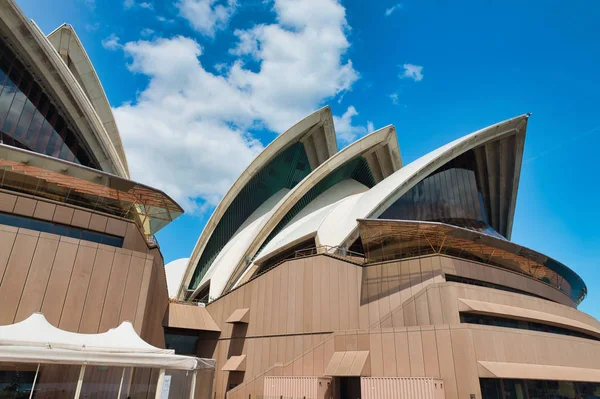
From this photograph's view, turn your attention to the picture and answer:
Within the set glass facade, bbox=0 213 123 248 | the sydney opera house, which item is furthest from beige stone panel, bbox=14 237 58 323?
glass facade, bbox=0 213 123 248

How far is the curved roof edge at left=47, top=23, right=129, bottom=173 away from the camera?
2522 centimetres

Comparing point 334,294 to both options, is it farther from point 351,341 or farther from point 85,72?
point 85,72

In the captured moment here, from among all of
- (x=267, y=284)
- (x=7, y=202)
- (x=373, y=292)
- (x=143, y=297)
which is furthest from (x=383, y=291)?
(x=7, y=202)

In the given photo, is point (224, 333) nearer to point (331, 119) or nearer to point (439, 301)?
point (439, 301)

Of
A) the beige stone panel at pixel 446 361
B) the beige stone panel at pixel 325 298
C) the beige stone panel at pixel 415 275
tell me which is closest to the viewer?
the beige stone panel at pixel 446 361

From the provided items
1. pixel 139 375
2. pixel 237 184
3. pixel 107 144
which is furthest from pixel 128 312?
pixel 237 184

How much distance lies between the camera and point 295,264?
19656 millimetres

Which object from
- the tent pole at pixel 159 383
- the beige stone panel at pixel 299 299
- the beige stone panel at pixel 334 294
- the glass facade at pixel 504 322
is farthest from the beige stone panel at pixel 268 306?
the tent pole at pixel 159 383

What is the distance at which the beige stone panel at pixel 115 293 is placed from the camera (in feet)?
38.2

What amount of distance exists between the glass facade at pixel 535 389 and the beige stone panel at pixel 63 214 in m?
14.3

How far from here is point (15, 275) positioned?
34.4 feet

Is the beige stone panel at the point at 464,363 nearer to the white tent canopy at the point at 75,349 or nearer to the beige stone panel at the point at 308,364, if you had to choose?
the beige stone panel at the point at 308,364

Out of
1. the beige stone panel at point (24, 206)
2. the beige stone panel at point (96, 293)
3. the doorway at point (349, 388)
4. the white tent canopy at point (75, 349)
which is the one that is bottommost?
the doorway at point (349, 388)

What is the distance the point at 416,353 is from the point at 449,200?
17.6 metres
